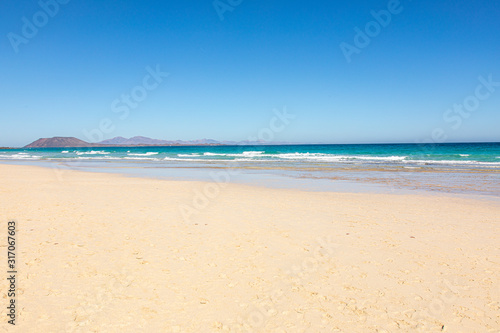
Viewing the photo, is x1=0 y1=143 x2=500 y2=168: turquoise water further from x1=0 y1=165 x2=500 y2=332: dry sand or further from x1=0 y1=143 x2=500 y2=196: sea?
x1=0 y1=165 x2=500 y2=332: dry sand

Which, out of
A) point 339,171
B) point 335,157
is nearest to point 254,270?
point 339,171

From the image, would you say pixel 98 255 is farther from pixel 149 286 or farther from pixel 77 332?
pixel 77 332

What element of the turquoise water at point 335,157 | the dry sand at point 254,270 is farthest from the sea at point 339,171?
the dry sand at point 254,270

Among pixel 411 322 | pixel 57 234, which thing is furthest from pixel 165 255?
pixel 411 322

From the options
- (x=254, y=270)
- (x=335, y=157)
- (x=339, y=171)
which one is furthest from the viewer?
(x=335, y=157)

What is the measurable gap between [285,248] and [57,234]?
15.0ft

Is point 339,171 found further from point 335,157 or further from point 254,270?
point 335,157

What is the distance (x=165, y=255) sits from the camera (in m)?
5.24

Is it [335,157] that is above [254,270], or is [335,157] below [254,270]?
above

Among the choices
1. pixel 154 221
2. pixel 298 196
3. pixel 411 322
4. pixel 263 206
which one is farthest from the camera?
pixel 298 196

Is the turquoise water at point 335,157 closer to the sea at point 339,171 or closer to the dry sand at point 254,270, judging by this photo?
the sea at point 339,171

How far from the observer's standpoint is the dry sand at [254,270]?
346cm

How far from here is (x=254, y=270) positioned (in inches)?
185

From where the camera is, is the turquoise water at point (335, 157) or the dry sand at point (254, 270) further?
the turquoise water at point (335, 157)
